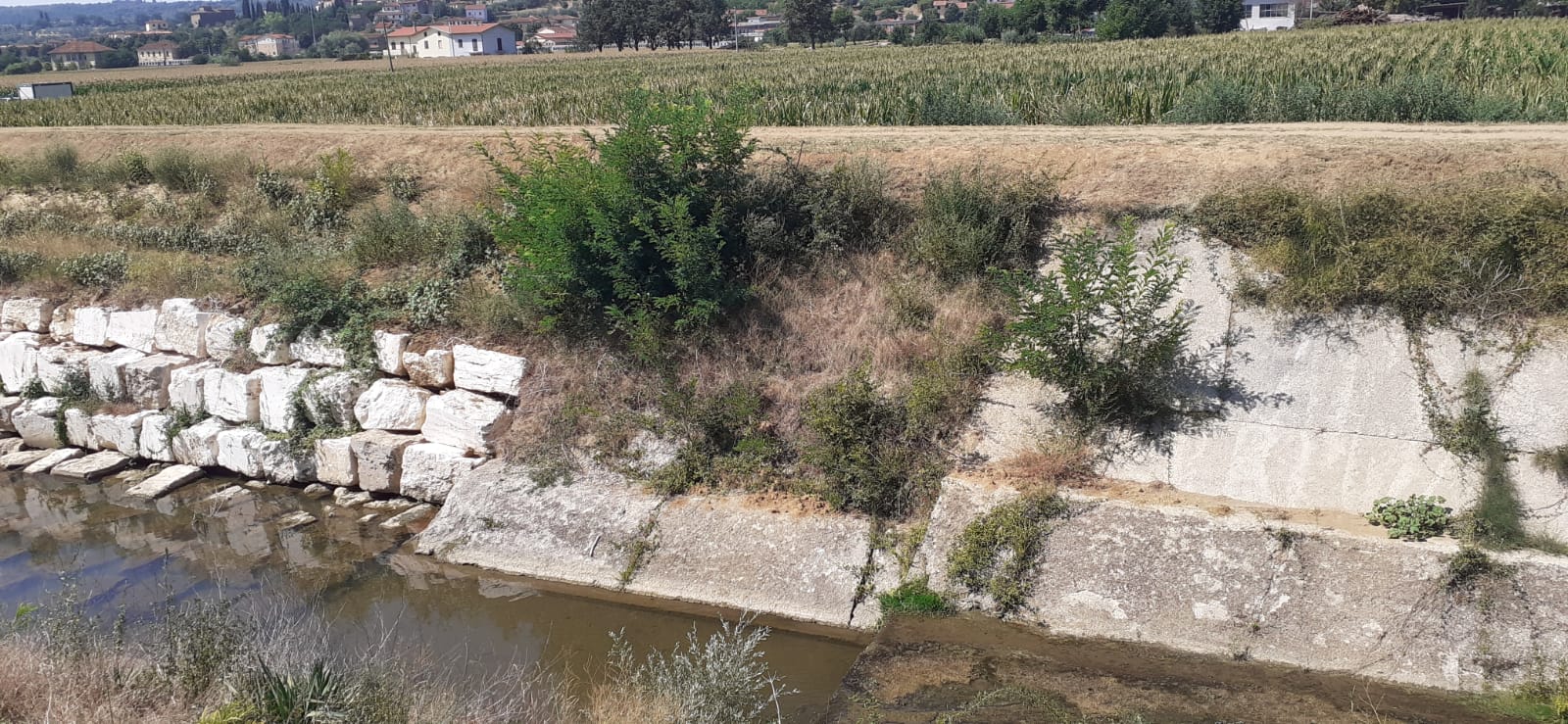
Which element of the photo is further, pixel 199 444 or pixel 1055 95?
pixel 1055 95

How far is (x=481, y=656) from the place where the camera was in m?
8.64

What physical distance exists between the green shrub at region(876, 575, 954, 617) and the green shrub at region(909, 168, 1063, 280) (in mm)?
4113

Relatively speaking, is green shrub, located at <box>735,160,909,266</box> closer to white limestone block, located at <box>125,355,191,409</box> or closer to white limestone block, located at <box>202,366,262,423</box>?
white limestone block, located at <box>202,366,262,423</box>

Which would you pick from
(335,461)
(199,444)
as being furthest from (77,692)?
(199,444)

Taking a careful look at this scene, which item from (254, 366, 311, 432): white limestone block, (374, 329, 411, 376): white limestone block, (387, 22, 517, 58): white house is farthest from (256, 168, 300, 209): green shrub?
(387, 22, 517, 58): white house

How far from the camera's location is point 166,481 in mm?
12742

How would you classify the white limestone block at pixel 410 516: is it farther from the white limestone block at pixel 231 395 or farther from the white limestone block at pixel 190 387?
the white limestone block at pixel 190 387

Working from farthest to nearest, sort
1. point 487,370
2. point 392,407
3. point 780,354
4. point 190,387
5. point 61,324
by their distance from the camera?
1. point 61,324
2. point 190,387
3. point 392,407
4. point 487,370
5. point 780,354

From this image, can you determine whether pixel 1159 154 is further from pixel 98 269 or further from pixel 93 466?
pixel 98 269

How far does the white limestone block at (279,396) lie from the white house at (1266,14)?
3363 inches

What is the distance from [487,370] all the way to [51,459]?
21.6ft

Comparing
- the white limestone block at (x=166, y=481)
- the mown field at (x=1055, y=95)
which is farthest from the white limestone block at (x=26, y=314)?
the mown field at (x=1055, y=95)

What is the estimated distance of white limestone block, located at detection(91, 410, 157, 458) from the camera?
1360 centimetres

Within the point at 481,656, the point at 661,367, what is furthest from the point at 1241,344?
the point at 481,656
